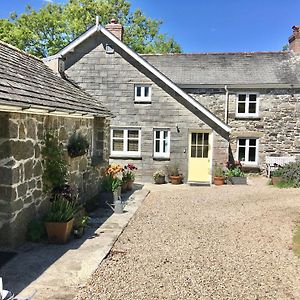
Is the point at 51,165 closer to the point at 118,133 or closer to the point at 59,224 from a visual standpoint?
the point at 59,224

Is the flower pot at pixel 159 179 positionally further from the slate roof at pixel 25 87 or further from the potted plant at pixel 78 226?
the potted plant at pixel 78 226

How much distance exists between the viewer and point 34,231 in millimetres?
6957

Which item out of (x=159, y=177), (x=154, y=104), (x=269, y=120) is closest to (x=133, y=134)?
(x=154, y=104)

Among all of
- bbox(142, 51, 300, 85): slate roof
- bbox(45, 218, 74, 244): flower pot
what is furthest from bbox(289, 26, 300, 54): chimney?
bbox(45, 218, 74, 244): flower pot

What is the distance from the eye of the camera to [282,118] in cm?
1945

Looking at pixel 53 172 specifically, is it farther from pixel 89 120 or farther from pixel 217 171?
pixel 217 171

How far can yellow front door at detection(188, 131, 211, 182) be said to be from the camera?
1714 centimetres

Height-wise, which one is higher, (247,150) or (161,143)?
(161,143)

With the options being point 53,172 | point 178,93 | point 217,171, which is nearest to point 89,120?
point 53,172

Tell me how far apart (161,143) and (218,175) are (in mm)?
3274

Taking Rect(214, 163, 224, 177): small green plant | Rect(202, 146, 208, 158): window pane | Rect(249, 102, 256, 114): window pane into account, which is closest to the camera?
Rect(214, 163, 224, 177): small green plant

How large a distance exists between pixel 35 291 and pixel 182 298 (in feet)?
6.96

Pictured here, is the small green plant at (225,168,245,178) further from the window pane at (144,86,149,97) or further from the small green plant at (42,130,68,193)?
the small green plant at (42,130,68,193)

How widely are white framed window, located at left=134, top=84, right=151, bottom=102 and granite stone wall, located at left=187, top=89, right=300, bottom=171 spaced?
3.55 meters
